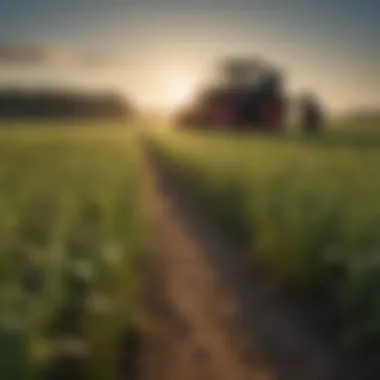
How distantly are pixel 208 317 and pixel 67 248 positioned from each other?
387 millimetres

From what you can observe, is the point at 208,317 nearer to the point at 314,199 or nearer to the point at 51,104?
the point at 314,199

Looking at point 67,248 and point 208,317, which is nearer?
point 67,248

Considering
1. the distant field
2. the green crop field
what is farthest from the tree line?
the distant field

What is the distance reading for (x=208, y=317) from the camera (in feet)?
4.74

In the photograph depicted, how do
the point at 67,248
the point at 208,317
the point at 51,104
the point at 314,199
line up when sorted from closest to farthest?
the point at 67,248, the point at 51,104, the point at 208,317, the point at 314,199

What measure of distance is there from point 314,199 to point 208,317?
0.35 m

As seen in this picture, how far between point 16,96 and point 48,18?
6.1 inches

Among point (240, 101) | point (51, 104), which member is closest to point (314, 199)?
point (240, 101)

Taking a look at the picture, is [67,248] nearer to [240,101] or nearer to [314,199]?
[240,101]

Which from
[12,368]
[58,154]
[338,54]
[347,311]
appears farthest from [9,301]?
[338,54]

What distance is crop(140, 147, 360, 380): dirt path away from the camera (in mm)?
1331

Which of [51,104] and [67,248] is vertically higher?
[51,104]

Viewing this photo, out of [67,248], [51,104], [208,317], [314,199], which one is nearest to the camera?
[67,248]

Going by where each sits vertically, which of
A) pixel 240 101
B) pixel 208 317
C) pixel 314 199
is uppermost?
pixel 240 101
